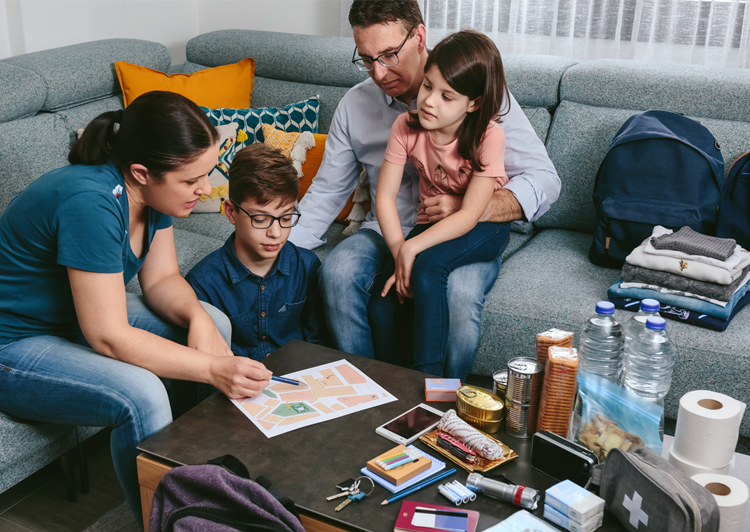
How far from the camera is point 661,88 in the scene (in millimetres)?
2072

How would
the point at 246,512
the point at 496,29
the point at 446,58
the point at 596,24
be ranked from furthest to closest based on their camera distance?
the point at 496,29, the point at 596,24, the point at 446,58, the point at 246,512

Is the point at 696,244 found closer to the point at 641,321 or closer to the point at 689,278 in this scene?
the point at 689,278

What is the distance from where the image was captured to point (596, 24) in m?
2.72

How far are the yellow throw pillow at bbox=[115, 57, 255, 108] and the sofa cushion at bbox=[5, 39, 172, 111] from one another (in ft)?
0.24

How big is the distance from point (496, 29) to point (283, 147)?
1183 mm

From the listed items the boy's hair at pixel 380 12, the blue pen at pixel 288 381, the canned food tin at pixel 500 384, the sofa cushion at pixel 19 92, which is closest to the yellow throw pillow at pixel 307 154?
the boy's hair at pixel 380 12

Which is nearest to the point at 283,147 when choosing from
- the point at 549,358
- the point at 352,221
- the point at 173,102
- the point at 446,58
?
the point at 352,221

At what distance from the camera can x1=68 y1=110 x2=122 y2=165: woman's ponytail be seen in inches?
50.8

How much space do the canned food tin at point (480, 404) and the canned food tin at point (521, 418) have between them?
16 millimetres

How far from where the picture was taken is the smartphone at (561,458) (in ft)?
3.31

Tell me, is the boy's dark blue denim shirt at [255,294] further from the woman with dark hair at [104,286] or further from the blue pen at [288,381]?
the blue pen at [288,381]

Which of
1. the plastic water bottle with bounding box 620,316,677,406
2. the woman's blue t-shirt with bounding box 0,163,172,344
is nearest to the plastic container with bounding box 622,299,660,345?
the plastic water bottle with bounding box 620,316,677,406

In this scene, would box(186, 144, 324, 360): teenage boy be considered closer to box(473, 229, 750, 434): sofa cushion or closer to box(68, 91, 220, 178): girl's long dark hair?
box(68, 91, 220, 178): girl's long dark hair

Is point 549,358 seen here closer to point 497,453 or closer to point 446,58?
point 497,453
